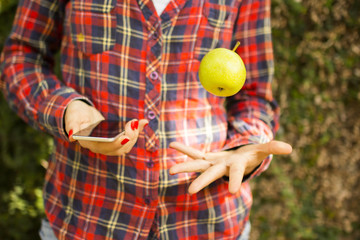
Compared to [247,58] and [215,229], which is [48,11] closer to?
[247,58]

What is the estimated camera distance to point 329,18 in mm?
2488

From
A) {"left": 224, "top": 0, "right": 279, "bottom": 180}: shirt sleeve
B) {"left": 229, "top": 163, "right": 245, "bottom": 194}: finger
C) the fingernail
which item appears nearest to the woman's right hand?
the fingernail

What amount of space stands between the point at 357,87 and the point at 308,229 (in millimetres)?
1276

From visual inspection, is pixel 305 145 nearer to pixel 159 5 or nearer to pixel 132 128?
pixel 159 5

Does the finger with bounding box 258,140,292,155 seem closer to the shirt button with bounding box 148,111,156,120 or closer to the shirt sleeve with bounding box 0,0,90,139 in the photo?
the shirt button with bounding box 148,111,156,120

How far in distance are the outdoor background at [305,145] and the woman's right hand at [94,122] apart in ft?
4.44

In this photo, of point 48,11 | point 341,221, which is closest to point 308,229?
point 341,221

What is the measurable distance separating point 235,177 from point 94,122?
43 cm

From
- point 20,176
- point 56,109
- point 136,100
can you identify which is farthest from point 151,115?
point 20,176

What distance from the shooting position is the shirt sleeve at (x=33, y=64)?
1057mm

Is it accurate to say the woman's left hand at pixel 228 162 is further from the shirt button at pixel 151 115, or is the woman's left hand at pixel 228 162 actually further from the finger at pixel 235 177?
the shirt button at pixel 151 115

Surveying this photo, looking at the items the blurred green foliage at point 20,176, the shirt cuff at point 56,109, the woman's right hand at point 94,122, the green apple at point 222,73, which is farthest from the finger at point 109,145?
the blurred green foliage at point 20,176

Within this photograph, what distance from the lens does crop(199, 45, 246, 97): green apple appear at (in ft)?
2.64

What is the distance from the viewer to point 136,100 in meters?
1.01
